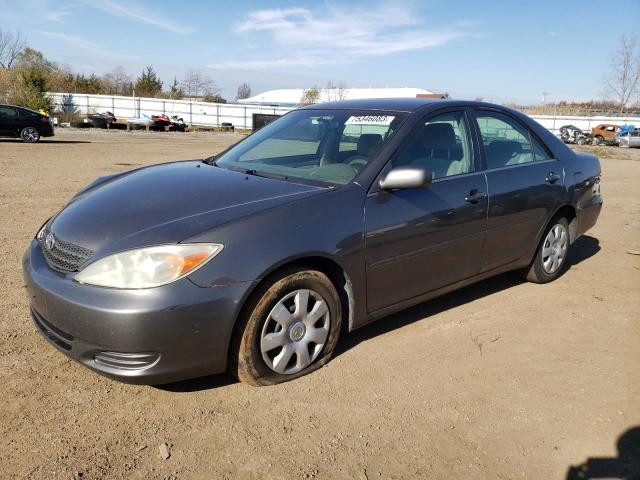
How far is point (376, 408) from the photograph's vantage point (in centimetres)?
282

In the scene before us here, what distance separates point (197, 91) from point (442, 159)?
278ft

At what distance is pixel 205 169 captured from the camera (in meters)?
3.83

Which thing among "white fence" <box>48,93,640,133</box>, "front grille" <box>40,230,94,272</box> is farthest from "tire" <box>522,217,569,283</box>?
"white fence" <box>48,93,640,133</box>

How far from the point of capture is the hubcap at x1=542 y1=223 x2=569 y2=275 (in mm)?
4809

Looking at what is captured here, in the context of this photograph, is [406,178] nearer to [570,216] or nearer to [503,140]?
[503,140]

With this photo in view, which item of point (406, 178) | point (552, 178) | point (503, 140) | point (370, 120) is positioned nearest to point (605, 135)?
point (552, 178)

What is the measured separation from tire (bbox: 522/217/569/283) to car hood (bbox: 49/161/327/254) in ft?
8.57

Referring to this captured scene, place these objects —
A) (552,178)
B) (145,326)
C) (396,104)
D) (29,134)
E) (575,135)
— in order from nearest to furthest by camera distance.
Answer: (145,326) < (396,104) < (552,178) < (29,134) < (575,135)

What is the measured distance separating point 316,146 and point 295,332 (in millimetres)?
1647

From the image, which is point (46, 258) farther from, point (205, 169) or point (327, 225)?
point (327, 225)

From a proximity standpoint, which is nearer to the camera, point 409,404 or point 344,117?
point 409,404

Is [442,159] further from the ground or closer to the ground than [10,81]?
closer to the ground

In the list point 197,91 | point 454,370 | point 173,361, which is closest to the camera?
point 173,361

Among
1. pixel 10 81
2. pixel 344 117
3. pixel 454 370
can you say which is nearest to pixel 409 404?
pixel 454 370
